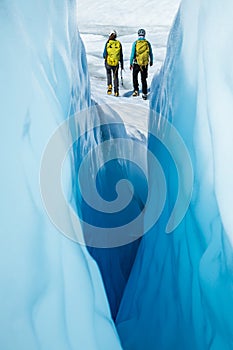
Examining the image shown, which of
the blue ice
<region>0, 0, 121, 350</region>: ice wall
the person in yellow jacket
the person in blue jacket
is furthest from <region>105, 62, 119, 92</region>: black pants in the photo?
<region>0, 0, 121, 350</region>: ice wall

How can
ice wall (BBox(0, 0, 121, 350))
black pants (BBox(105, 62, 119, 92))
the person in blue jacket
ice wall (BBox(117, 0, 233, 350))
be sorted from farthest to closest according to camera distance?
black pants (BBox(105, 62, 119, 92)) < the person in blue jacket < ice wall (BBox(117, 0, 233, 350)) < ice wall (BBox(0, 0, 121, 350))

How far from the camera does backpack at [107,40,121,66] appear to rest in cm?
212

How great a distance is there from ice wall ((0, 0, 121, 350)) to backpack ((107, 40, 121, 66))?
0.72 m

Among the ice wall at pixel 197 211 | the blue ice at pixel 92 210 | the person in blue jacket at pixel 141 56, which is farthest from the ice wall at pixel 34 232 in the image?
the person in blue jacket at pixel 141 56

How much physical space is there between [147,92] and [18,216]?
1243mm

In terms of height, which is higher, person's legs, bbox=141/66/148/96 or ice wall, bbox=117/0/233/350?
person's legs, bbox=141/66/148/96

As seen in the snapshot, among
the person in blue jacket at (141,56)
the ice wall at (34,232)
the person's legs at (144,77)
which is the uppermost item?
the person in blue jacket at (141,56)

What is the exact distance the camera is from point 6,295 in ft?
3.52

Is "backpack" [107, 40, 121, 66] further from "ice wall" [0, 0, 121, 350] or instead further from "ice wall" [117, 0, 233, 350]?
"ice wall" [0, 0, 121, 350]

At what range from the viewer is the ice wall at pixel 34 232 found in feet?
3.58

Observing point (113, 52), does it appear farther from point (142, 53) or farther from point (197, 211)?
point (197, 211)

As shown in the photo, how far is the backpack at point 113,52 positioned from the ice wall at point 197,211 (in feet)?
1.45

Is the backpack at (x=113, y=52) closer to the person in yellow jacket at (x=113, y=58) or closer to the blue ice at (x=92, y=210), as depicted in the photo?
the person in yellow jacket at (x=113, y=58)

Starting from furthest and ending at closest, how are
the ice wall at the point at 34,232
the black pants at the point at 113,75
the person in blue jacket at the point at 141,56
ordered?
1. the black pants at the point at 113,75
2. the person in blue jacket at the point at 141,56
3. the ice wall at the point at 34,232
